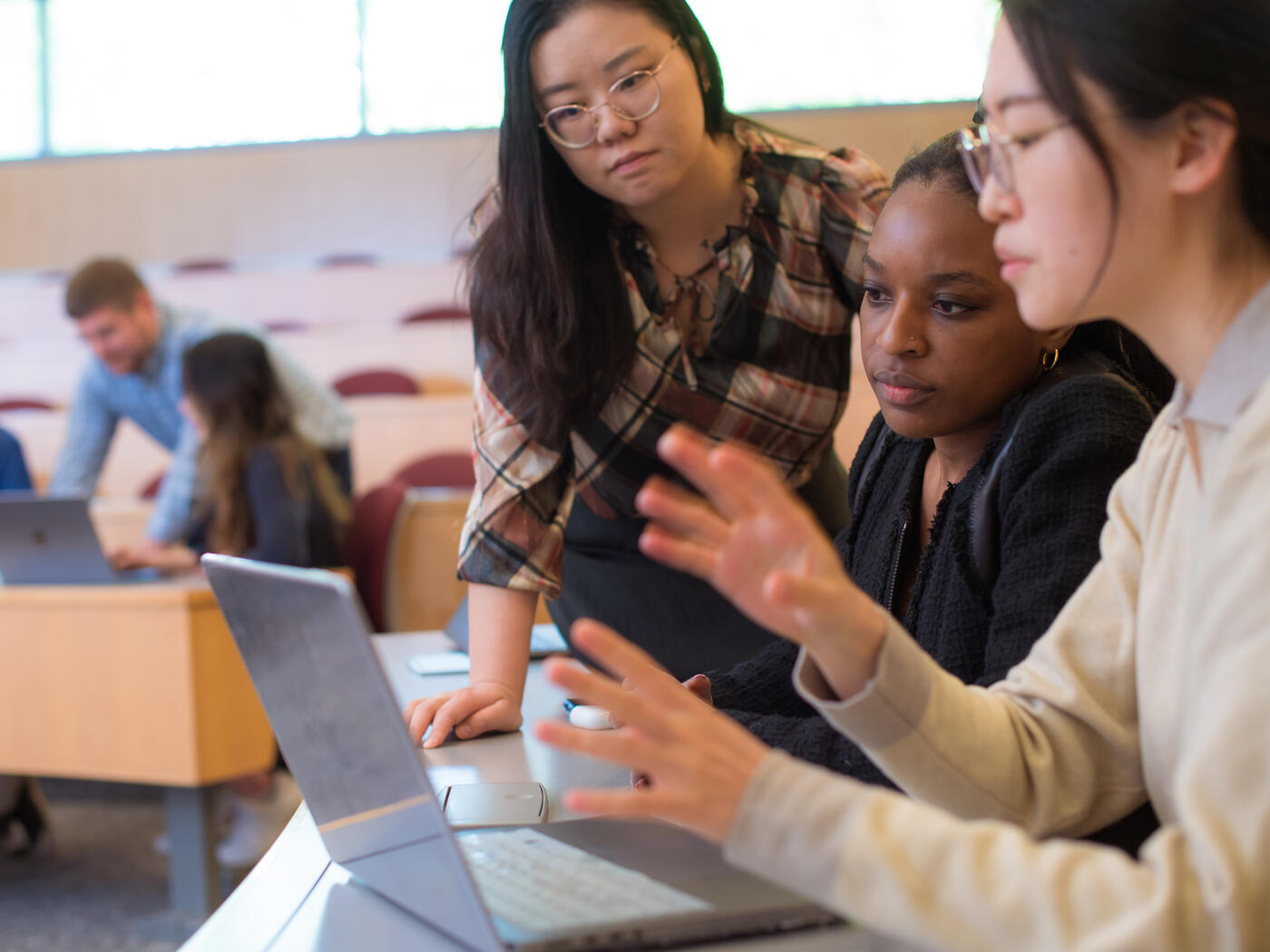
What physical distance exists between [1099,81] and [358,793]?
0.52 meters

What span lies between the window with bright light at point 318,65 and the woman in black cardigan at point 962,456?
17.3ft

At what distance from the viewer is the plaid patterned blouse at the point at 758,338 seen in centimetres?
131

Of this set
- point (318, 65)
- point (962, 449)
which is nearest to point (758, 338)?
point (962, 449)

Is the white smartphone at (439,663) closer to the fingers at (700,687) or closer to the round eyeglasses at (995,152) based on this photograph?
the fingers at (700,687)

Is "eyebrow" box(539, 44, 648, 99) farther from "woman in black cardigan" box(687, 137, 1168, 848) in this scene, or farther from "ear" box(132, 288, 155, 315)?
"ear" box(132, 288, 155, 315)

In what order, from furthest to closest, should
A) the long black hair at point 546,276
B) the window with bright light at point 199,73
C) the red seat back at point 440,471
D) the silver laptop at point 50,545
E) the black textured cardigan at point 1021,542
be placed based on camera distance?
the window with bright light at point 199,73, the red seat back at point 440,471, the silver laptop at point 50,545, the long black hair at point 546,276, the black textured cardigan at point 1021,542

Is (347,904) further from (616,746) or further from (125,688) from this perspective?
(125,688)

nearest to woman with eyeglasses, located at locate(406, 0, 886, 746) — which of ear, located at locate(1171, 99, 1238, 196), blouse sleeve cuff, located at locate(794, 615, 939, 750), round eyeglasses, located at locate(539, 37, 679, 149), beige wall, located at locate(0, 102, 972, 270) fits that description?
round eyeglasses, located at locate(539, 37, 679, 149)

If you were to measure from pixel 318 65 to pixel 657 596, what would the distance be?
572 centimetres

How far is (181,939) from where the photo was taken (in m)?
2.21

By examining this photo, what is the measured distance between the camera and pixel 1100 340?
0.94m

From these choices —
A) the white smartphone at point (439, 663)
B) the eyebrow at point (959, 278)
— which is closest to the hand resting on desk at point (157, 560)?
the white smartphone at point (439, 663)

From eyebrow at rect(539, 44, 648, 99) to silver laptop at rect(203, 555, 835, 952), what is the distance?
0.68 m

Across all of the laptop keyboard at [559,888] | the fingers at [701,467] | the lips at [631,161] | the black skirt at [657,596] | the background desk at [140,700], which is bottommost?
the background desk at [140,700]
